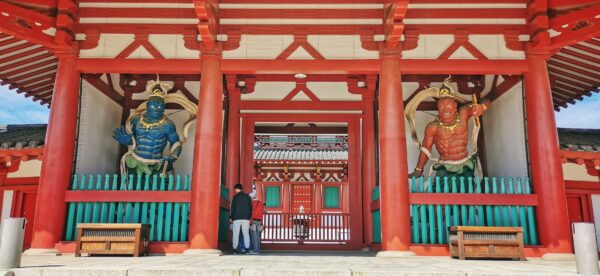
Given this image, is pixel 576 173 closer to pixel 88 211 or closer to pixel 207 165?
pixel 207 165

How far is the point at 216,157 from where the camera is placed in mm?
8016

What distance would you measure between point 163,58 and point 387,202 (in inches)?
173

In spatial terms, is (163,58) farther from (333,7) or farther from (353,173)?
(353,173)

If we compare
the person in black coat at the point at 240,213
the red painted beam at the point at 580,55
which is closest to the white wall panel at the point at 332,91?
the person in black coat at the point at 240,213

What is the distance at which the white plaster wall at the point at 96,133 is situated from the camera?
864cm

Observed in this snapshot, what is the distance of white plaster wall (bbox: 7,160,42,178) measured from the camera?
1017cm

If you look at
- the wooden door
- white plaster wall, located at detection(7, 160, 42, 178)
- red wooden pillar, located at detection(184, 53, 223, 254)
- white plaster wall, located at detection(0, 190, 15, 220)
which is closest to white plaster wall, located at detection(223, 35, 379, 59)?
red wooden pillar, located at detection(184, 53, 223, 254)

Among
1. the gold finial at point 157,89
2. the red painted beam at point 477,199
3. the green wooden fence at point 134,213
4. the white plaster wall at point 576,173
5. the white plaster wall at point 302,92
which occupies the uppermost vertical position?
the white plaster wall at point 302,92

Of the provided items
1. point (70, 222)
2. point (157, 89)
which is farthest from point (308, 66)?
point (70, 222)

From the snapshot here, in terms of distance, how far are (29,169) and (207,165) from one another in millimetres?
4665

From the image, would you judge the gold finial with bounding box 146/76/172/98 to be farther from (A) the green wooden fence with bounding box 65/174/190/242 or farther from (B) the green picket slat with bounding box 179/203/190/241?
(B) the green picket slat with bounding box 179/203/190/241

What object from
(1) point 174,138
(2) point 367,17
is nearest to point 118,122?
(1) point 174,138

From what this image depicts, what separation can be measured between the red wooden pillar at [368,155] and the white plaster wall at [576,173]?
373 cm

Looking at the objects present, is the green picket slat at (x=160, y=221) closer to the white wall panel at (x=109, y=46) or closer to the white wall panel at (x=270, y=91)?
the white wall panel at (x=109, y=46)
